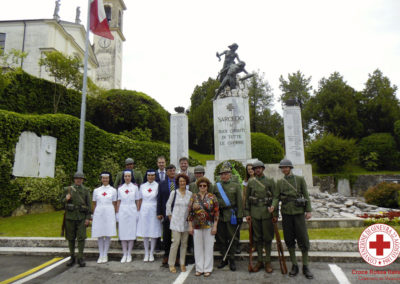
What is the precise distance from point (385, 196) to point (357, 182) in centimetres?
1097

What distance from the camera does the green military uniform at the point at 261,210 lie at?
498 cm

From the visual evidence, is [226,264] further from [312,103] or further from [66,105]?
[312,103]

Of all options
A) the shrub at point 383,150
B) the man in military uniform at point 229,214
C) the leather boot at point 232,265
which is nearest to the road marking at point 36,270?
the man in military uniform at point 229,214

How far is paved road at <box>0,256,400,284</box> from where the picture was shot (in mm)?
4496

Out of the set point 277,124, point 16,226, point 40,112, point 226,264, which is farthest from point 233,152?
point 277,124

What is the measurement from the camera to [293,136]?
14.5 meters

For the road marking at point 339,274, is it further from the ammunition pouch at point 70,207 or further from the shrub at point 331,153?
the shrub at point 331,153

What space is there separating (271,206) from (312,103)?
31.0 meters

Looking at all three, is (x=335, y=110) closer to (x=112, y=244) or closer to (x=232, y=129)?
(x=232, y=129)

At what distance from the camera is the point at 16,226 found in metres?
8.99

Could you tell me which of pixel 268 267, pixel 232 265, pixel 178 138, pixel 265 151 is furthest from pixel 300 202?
pixel 265 151

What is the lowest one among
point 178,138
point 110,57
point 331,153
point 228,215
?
point 228,215

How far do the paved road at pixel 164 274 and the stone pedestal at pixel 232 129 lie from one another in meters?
7.33

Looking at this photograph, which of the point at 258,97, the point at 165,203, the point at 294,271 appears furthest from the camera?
the point at 258,97
